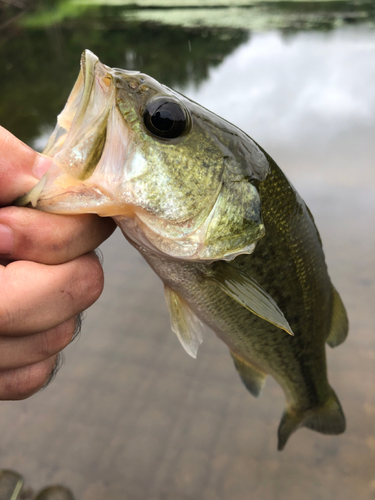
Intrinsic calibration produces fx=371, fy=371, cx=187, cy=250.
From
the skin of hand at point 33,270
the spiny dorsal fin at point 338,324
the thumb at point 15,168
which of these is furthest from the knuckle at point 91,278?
the spiny dorsal fin at point 338,324

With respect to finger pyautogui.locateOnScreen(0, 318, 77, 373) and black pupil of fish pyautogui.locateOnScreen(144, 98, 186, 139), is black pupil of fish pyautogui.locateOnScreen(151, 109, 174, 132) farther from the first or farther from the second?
finger pyautogui.locateOnScreen(0, 318, 77, 373)

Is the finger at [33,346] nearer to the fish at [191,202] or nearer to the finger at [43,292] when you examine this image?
the finger at [43,292]

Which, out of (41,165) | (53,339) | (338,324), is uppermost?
(41,165)

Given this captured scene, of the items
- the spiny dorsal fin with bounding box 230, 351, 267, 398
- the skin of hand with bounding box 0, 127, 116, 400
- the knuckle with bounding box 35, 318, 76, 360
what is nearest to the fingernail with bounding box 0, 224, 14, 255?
the skin of hand with bounding box 0, 127, 116, 400

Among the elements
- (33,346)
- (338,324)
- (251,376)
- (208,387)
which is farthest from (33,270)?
(208,387)

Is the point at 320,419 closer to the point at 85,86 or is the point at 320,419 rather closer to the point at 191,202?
the point at 191,202

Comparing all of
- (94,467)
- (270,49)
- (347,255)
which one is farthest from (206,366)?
(270,49)

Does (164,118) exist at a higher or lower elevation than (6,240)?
higher

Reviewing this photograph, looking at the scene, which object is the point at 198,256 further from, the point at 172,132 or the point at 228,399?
the point at 228,399
